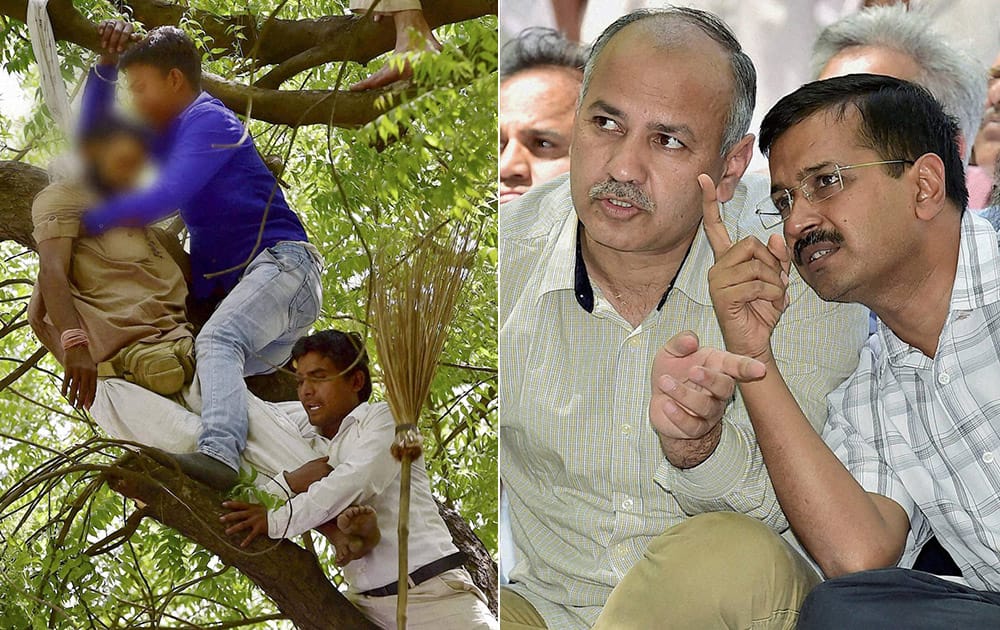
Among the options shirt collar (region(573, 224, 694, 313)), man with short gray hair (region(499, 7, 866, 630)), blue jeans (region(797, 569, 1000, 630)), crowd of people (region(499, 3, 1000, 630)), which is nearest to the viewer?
blue jeans (region(797, 569, 1000, 630))

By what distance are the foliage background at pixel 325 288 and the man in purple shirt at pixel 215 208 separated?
0.19 ft

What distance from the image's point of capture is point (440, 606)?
254cm

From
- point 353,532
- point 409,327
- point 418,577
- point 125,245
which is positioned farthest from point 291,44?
point 418,577

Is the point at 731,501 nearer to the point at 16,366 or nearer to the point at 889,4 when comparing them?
the point at 889,4

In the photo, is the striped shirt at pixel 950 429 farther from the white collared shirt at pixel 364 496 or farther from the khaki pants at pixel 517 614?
the white collared shirt at pixel 364 496

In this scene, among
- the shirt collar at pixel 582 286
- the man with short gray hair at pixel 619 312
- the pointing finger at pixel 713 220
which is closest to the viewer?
the pointing finger at pixel 713 220

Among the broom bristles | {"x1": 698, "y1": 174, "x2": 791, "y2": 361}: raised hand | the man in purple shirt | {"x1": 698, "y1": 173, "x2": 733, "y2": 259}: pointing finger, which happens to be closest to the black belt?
the broom bristles

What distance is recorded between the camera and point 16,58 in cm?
260

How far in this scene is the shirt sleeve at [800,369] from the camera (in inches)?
91.2

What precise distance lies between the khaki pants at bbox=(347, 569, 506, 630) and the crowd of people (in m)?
0.07

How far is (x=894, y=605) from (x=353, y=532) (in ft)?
3.70

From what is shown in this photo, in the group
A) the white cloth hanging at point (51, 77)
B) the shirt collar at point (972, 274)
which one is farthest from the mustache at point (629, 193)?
the white cloth hanging at point (51, 77)

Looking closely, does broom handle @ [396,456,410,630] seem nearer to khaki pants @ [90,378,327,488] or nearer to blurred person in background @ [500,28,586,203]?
khaki pants @ [90,378,327,488]

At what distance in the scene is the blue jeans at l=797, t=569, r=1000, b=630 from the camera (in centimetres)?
197
